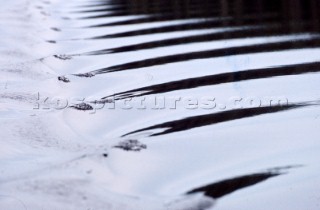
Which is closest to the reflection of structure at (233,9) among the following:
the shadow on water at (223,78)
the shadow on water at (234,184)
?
the shadow on water at (223,78)

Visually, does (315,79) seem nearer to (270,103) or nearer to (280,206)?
(270,103)

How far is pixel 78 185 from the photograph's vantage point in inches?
76.3

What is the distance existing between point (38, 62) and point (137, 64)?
2.85 feet

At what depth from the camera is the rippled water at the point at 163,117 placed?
6.30 feet

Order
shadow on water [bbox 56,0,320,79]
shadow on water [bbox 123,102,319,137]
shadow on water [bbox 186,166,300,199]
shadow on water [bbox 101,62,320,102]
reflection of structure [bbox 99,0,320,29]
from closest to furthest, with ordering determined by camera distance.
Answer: shadow on water [bbox 186,166,300,199] → shadow on water [bbox 123,102,319,137] → shadow on water [bbox 101,62,320,102] → shadow on water [bbox 56,0,320,79] → reflection of structure [bbox 99,0,320,29]

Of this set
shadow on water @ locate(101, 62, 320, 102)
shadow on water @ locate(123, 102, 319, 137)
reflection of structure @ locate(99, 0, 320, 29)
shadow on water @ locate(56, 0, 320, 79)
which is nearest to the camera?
shadow on water @ locate(123, 102, 319, 137)

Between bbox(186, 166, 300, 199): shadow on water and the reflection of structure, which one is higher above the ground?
the reflection of structure

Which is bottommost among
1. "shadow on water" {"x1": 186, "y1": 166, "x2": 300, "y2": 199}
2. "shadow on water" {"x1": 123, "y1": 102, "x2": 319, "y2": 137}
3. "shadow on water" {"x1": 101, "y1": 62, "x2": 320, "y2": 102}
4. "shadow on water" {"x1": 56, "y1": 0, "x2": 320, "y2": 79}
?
"shadow on water" {"x1": 186, "y1": 166, "x2": 300, "y2": 199}

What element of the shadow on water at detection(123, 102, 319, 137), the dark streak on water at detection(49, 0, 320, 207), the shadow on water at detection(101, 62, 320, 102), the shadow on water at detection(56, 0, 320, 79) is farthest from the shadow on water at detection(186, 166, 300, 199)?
the shadow on water at detection(56, 0, 320, 79)

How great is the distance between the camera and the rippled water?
75.6 inches

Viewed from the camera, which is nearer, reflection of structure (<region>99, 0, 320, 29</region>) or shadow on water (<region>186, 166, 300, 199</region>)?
shadow on water (<region>186, 166, 300, 199</region>)

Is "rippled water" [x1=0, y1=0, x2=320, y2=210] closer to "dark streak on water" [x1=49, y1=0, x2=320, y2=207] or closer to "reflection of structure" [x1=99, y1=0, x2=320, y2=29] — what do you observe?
"dark streak on water" [x1=49, y1=0, x2=320, y2=207]

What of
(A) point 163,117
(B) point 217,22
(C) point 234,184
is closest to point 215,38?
(B) point 217,22

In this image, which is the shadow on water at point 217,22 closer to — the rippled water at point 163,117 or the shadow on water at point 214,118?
the rippled water at point 163,117
